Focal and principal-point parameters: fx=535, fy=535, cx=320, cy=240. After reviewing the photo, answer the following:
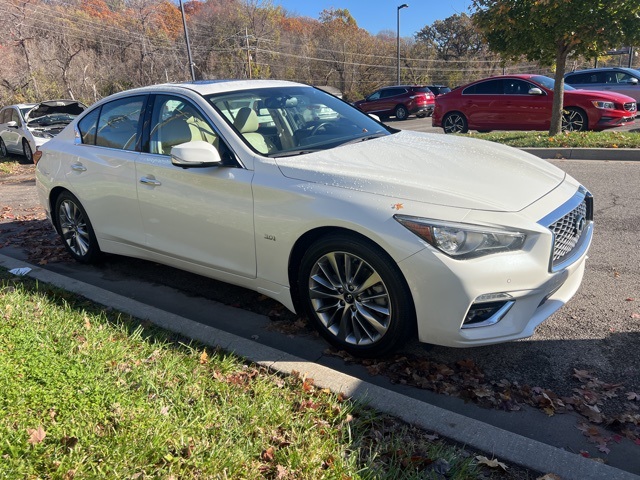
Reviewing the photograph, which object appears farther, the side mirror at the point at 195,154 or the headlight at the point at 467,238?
the side mirror at the point at 195,154

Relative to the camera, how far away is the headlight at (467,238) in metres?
2.92

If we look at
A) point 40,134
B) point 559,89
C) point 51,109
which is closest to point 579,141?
point 559,89

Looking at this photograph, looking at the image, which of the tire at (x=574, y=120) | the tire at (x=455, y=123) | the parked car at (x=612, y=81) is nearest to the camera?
the tire at (x=574, y=120)

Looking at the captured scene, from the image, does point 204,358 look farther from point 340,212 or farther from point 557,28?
point 557,28

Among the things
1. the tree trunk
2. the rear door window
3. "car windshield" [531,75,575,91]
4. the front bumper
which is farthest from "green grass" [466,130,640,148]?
the rear door window

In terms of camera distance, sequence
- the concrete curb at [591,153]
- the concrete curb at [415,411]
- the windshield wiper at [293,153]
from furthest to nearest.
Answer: the concrete curb at [591,153] → the windshield wiper at [293,153] → the concrete curb at [415,411]

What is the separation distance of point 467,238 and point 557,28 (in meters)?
9.08

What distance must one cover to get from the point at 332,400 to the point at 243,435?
568 millimetres

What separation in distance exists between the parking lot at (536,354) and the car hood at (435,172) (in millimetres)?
1026

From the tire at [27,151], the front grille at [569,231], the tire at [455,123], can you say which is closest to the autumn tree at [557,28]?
the tire at [455,123]

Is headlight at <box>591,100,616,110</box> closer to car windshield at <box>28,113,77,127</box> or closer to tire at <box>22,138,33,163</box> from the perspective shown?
car windshield at <box>28,113,77,127</box>

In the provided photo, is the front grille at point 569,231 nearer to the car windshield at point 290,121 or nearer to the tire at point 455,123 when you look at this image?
the car windshield at point 290,121

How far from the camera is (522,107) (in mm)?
13070

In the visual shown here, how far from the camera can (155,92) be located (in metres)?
4.56
